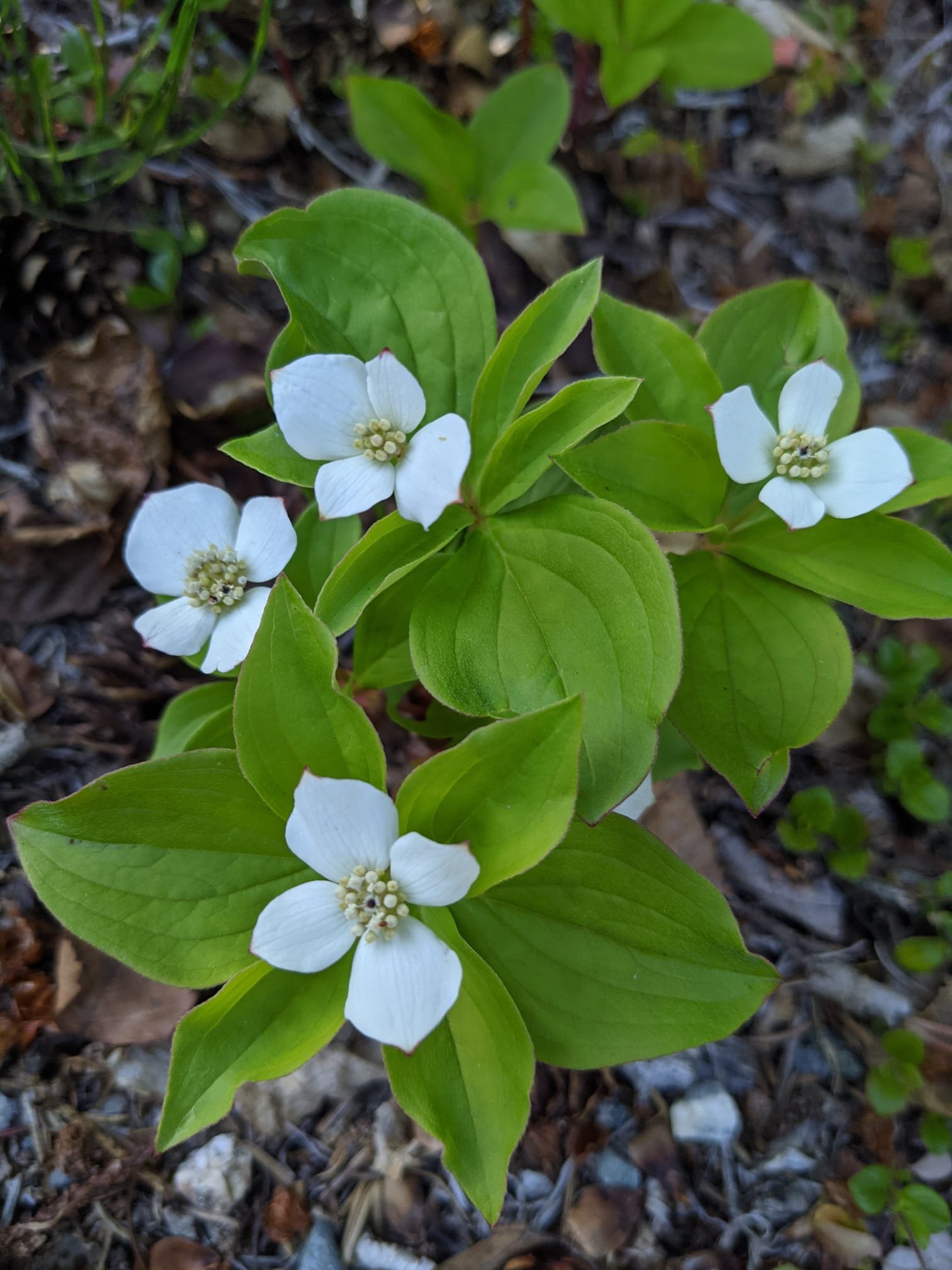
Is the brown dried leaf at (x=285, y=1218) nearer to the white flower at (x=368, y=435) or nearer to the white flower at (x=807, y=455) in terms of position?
the white flower at (x=368, y=435)

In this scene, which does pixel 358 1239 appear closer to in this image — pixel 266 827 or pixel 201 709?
pixel 266 827

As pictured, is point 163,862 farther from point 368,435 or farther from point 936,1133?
point 936,1133

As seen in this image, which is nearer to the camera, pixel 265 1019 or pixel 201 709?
pixel 265 1019

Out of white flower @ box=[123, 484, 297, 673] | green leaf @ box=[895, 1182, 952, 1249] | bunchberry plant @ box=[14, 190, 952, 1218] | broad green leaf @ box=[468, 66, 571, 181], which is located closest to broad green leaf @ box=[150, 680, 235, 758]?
bunchberry plant @ box=[14, 190, 952, 1218]

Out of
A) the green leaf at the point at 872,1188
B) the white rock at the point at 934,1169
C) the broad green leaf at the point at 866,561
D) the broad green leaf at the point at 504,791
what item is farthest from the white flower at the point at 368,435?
the white rock at the point at 934,1169

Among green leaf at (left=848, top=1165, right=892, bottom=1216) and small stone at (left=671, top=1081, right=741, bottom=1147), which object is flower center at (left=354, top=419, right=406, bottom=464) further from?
green leaf at (left=848, top=1165, right=892, bottom=1216)

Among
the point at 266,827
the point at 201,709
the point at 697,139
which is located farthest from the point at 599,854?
the point at 697,139

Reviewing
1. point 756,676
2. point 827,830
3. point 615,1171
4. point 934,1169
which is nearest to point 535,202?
point 756,676

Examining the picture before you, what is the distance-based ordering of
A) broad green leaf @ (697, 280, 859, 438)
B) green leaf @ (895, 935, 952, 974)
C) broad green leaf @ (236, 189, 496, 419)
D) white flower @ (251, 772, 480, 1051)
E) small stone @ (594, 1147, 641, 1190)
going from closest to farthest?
white flower @ (251, 772, 480, 1051) < broad green leaf @ (236, 189, 496, 419) < broad green leaf @ (697, 280, 859, 438) < small stone @ (594, 1147, 641, 1190) < green leaf @ (895, 935, 952, 974)
